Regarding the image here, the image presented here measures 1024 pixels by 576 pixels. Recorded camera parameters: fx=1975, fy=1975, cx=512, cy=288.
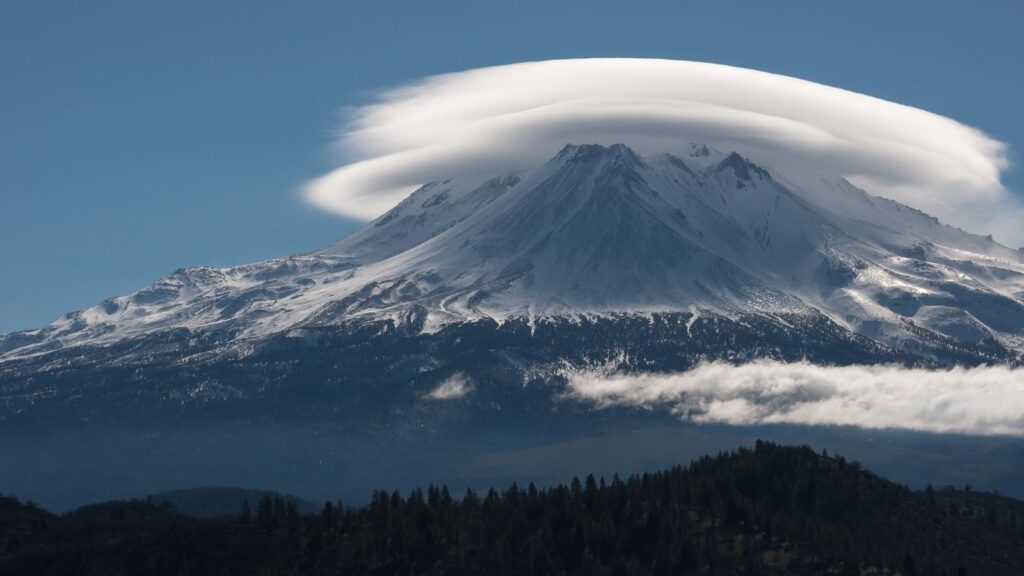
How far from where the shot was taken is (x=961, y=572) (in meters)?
183

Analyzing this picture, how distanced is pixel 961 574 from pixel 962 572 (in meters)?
0.44

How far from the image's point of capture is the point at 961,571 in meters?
184

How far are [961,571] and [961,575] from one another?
7.99 ft

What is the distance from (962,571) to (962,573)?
141 centimetres

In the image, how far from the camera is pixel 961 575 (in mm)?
182000

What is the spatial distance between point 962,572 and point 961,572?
35.1 inches

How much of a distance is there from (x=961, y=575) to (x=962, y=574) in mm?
Result: 283

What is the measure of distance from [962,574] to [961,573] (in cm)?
127

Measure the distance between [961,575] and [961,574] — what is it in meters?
0.51

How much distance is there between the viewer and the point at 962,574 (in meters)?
182

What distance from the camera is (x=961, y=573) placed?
183m

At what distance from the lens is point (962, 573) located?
182 m

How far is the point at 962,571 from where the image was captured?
184m

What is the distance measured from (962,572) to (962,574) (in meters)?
0.41
